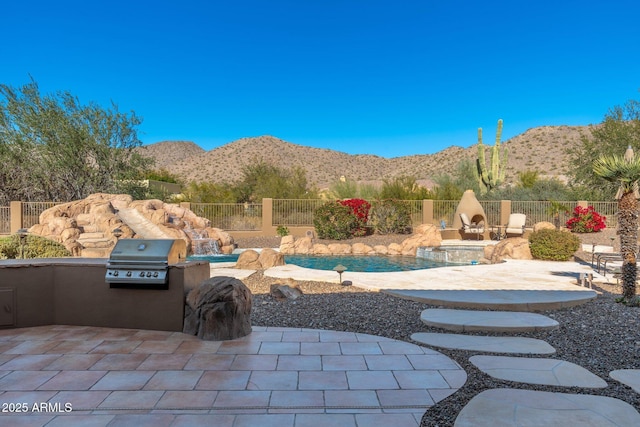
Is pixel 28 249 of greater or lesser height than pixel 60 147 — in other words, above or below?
below

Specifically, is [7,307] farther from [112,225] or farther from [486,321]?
[112,225]

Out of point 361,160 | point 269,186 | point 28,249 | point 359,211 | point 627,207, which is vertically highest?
point 361,160

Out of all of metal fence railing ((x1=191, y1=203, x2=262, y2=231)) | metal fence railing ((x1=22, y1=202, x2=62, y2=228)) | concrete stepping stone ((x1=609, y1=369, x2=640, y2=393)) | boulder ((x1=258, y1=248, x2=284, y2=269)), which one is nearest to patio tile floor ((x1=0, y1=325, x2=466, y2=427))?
concrete stepping stone ((x1=609, y1=369, x2=640, y2=393))

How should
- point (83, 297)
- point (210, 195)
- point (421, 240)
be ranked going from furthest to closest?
point (210, 195) < point (421, 240) < point (83, 297)

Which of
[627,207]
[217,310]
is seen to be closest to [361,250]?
[627,207]

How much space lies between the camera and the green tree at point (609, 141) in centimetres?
2467

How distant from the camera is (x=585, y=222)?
1808cm

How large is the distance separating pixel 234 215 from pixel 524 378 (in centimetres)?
1853

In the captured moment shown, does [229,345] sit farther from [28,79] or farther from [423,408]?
[28,79]

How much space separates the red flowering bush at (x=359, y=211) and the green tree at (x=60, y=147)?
1071 centimetres

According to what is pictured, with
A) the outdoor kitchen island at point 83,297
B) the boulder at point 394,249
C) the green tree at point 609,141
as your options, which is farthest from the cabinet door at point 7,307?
the green tree at point 609,141

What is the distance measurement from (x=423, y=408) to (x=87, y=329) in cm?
362

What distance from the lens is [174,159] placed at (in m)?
71.9

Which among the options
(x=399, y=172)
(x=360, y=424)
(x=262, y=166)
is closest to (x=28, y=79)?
(x=262, y=166)
